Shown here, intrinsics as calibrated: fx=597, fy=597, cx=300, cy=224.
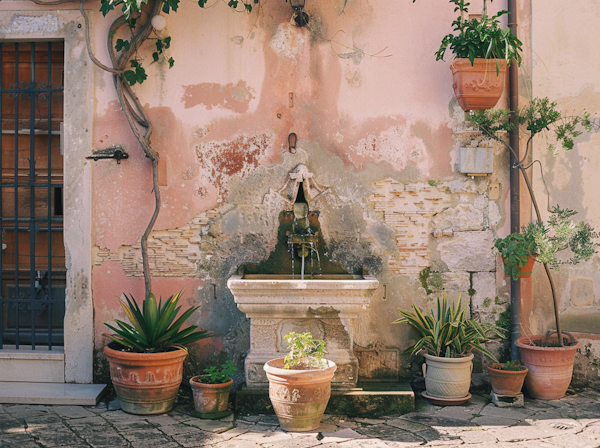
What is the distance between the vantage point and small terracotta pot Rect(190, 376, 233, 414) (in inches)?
166

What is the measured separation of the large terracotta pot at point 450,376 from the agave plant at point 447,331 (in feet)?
0.26

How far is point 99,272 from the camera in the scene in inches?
196

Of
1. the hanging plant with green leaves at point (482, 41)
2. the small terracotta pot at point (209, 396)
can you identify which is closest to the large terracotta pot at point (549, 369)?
the hanging plant with green leaves at point (482, 41)

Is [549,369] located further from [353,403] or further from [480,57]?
[480,57]

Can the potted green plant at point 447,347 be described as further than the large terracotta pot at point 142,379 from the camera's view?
Yes

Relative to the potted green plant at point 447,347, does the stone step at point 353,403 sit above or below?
below

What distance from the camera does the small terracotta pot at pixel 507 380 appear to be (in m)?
4.44

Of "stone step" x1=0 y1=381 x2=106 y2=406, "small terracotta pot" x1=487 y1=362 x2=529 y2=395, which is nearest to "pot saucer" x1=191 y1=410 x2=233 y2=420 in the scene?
"stone step" x1=0 y1=381 x2=106 y2=406

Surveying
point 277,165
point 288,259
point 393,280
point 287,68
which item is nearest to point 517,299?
point 393,280

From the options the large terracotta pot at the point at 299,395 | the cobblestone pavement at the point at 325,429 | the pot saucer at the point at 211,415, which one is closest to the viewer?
the cobblestone pavement at the point at 325,429

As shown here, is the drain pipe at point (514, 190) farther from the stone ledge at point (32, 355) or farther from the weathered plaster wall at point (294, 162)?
the stone ledge at point (32, 355)

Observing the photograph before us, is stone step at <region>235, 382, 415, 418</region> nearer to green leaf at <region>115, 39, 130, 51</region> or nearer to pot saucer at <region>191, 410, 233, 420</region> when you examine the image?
pot saucer at <region>191, 410, 233, 420</region>

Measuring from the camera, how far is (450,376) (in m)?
4.46

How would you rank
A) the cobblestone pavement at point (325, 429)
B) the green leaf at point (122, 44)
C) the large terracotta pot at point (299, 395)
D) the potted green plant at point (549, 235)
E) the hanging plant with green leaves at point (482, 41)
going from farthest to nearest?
1. the green leaf at point (122, 44)
2. the hanging plant with green leaves at point (482, 41)
3. the potted green plant at point (549, 235)
4. the large terracotta pot at point (299, 395)
5. the cobblestone pavement at point (325, 429)
